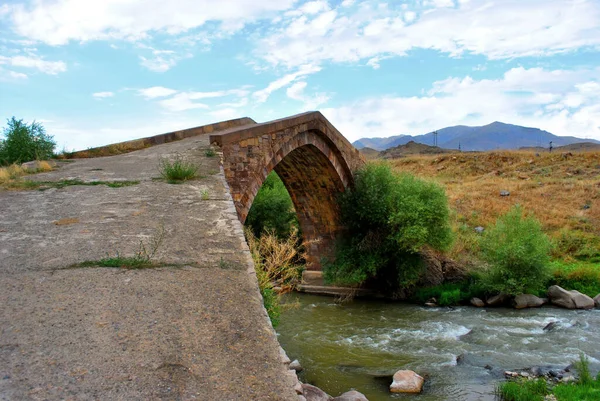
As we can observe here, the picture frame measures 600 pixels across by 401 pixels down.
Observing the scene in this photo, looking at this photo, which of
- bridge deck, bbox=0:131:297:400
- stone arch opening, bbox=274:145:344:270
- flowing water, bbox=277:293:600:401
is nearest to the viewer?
bridge deck, bbox=0:131:297:400

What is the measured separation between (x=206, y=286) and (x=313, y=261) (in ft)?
50.5

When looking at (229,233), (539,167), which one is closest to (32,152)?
(229,233)

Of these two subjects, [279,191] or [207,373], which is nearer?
[207,373]

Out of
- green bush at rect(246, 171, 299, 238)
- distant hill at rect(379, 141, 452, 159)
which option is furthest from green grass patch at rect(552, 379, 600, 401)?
distant hill at rect(379, 141, 452, 159)

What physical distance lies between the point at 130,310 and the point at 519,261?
12648 mm

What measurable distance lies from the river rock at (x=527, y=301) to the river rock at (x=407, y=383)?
19.9ft

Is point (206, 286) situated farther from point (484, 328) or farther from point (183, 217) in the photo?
point (484, 328)

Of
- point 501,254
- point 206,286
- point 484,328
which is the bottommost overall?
point 484,328

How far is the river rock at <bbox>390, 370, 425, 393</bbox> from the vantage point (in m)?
8.22

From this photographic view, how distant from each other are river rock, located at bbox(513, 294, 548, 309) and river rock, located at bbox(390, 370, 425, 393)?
19.9 ft

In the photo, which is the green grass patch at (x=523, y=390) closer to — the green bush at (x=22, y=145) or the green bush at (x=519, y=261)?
the green bush at (x=519, y=261)

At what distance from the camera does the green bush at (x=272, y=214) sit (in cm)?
1864

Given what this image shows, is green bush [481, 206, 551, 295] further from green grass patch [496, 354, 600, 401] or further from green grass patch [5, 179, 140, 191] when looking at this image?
green grass patch [5, 179, 140, 191]

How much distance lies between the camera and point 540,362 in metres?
9.12
